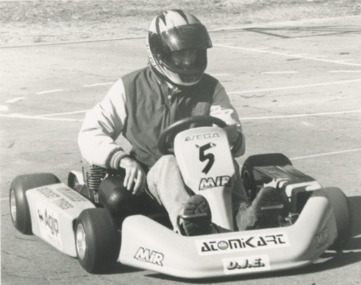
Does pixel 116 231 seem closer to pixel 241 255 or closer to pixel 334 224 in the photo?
pixel 241 255

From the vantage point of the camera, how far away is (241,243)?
6398mm

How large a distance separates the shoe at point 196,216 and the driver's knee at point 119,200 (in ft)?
1.72

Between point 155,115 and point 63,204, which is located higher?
point 155,115

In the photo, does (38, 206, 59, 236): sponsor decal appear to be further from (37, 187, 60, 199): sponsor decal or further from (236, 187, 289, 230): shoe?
(236, 187, 289, 230): shoe

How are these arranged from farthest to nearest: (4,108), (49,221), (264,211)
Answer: (4,108) < (49,221) < (264,211)

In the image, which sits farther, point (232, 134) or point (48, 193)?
point (48, 193)

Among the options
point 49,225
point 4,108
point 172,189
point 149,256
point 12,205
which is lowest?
point 4,108

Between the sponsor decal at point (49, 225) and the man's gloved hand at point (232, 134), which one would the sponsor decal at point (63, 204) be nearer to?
the sponsor decal at point (49, 225)

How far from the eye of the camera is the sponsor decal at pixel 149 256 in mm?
6402

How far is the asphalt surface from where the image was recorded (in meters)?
6.87

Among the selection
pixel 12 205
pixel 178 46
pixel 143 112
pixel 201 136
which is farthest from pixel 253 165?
pixel 12 205

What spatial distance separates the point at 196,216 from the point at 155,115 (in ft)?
3.64

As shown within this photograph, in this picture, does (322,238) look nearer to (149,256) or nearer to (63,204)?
(149,256)

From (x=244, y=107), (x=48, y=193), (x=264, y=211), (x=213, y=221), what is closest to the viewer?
(x=264, y=211)
